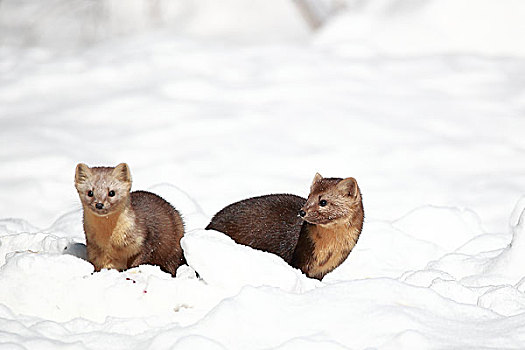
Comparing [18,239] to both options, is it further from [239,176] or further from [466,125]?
[466,125]

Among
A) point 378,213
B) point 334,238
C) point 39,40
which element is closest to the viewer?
point 334,238

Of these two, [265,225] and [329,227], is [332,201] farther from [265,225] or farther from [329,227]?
[265,225]

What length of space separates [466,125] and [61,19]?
10.9m

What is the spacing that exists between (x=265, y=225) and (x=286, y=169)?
131 inches

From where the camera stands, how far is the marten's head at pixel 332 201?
4.20m

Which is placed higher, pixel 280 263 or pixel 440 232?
pixel 280 263

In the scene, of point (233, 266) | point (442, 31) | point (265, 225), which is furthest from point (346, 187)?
point (442, 31)

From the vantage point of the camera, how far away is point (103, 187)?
13.4 feet

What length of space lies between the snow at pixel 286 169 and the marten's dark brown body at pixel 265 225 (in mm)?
289

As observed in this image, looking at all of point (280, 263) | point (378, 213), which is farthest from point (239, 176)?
point (280, 263)

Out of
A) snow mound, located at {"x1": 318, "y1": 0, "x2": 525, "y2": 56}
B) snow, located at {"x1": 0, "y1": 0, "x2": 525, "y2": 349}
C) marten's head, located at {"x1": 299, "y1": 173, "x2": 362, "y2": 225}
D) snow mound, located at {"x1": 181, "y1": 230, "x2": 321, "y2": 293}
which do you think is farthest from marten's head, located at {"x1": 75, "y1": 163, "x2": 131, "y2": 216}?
snow mound, located at {"x1": 318, "y1": 0, "x2": 525, "y2": 56}

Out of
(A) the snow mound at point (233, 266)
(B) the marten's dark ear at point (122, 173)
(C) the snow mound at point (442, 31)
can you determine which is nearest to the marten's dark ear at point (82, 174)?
(B) the marten's dark ear at point (122, 173)

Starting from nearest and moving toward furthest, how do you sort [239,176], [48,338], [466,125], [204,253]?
[48,338] < [204,253] < [239,176] < [466,125]

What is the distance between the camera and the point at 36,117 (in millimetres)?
8812
